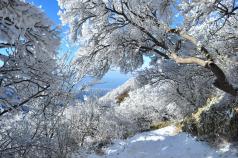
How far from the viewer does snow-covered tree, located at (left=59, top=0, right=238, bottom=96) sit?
14349 mm

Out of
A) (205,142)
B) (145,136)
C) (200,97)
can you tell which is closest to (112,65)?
(145,136)

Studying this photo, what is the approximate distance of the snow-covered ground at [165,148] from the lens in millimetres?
11484

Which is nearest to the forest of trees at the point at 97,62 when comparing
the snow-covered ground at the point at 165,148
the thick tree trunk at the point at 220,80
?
the thick tree trunk at the point at 220,80

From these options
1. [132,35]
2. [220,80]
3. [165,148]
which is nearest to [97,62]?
[132,35]

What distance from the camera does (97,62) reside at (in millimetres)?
17203

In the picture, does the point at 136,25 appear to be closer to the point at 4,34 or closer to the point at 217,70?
the point at 217,70

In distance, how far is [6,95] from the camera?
6406mm

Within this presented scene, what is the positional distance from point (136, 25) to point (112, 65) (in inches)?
109

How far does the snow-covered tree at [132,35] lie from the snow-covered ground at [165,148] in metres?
2.33

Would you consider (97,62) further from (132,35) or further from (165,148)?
(165,148)

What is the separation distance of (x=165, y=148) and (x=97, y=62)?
18.9ft

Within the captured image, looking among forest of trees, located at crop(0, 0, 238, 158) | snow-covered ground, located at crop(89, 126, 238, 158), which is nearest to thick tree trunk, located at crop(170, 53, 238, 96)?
forest of trees, located at crop(0, 0, 238, 158)

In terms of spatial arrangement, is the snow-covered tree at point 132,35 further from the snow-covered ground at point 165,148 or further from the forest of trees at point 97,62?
the snow-covered ground at point 165,148

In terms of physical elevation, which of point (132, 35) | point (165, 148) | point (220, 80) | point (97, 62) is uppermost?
point (132, 35)
